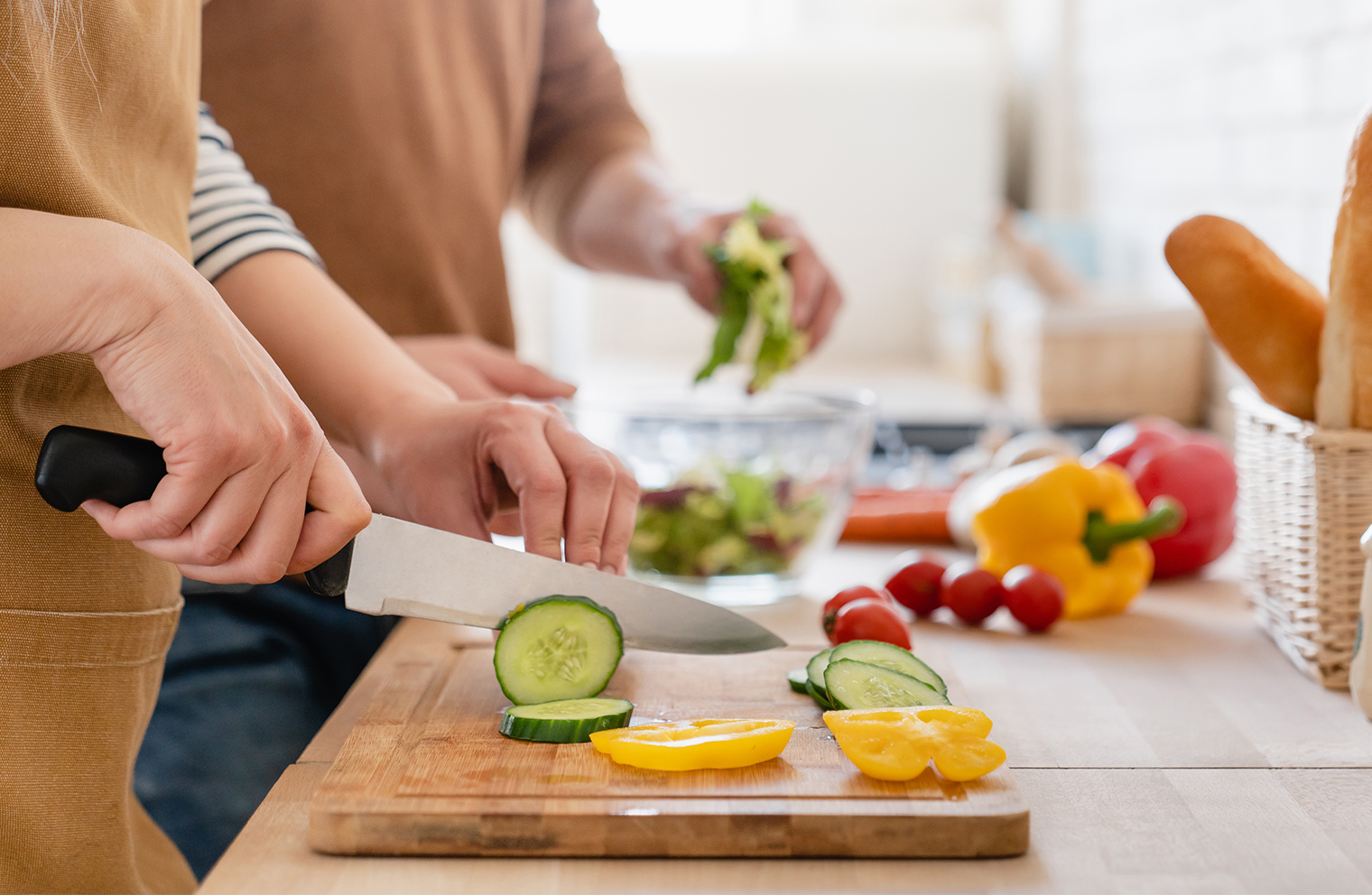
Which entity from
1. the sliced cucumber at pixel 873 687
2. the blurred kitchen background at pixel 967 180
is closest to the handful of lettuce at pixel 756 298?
the sliced cucumber at pixel 873 687

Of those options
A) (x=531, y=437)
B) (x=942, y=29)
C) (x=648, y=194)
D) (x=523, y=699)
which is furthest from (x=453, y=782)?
(x=942, y=29)

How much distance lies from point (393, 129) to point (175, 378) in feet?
2.56

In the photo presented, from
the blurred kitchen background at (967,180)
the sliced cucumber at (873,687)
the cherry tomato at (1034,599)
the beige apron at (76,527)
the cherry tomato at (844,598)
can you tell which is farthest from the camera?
the blurred kitchen background at (967,180)

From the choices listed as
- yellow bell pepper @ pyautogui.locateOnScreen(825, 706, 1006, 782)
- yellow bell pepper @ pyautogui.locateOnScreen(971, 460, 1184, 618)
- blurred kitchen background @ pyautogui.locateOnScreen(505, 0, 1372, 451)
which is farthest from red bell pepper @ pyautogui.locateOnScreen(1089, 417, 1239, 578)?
blurred kitchen background @ pyautogui.locateOnScreen(505, 0, 1372, 451)

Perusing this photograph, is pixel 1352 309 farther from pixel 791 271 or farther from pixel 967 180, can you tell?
pixel 967 180

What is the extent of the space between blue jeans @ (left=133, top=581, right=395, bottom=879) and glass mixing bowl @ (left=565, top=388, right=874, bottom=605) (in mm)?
309

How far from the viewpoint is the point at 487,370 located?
3.96ft

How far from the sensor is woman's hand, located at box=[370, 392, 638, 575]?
89 cm

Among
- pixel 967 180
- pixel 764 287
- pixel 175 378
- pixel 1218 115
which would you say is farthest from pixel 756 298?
pixel 967 180

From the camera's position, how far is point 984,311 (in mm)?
3494

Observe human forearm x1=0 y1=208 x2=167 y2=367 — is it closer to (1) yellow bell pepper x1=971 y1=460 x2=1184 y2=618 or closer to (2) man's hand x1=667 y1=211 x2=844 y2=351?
(2) man's hand x1=667 y1=211 x2=844 y2=351

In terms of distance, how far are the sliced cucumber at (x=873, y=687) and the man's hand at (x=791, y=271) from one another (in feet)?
2.04

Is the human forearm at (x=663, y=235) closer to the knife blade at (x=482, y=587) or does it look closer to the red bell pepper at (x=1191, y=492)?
the red bell pepper at (x=1191, y=492)

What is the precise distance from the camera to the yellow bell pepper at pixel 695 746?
74 cm
